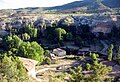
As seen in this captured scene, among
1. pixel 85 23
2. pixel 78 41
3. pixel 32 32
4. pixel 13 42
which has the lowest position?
pixel 78 41

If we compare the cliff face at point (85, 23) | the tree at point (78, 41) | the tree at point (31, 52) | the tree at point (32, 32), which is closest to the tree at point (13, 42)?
the tree at point (31, 52)

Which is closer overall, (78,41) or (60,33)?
(78,41)

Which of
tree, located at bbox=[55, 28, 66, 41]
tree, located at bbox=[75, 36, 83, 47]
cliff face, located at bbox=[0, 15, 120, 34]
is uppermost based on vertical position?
cliff face, located at bbox=[0, 15, 120, 34]

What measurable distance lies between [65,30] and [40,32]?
6.14 m

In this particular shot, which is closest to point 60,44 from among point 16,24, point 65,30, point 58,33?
point 58,33

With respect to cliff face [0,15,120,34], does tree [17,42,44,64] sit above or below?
below

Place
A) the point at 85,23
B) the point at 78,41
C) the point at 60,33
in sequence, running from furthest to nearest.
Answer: the point at 85,23
the point at 60,33
the point at 78,41

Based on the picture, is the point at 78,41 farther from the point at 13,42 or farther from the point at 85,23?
the point at 13,42

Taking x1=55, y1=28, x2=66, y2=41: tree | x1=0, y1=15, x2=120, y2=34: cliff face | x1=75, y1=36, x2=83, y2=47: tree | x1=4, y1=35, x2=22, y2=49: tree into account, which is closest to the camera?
x1=4, y1=35, x2=22, y2=49: tree

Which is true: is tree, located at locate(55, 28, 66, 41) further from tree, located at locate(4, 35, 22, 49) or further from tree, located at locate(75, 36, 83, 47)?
tree, located at locate(4, 35, 22, 49)

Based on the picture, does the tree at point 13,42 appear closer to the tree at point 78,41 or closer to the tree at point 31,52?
the tree at point 31,52

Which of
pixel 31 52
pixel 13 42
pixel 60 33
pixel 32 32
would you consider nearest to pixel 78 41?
pixel 60 33

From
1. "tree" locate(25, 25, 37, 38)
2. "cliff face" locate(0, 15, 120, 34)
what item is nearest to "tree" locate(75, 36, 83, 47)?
"cliff face" locate(0, 15, 120, 34)

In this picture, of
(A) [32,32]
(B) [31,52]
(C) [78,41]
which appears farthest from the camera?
(A) [32,32]
